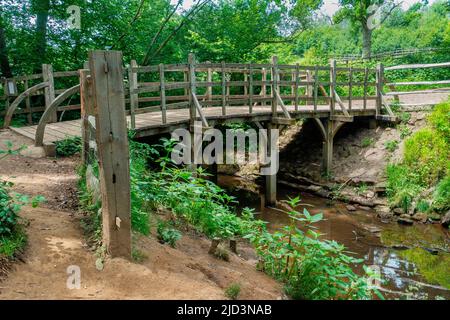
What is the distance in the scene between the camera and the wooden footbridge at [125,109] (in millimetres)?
3471

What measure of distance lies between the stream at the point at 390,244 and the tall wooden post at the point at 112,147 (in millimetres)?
2696

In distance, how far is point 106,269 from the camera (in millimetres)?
3410

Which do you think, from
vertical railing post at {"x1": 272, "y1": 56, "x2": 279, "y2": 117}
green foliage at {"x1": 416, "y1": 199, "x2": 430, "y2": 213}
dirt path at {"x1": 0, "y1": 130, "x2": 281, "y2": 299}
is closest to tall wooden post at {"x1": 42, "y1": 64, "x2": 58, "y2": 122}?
dirt path at {"x1": 0, "y1": 130, "x2": 281, "y2": 299}

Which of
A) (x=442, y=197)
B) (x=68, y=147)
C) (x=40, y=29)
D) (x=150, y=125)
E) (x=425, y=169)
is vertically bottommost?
(x=442, y=197)

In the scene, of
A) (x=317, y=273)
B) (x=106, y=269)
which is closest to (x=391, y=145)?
(x=317, y=273)

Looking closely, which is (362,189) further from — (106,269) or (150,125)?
(106,269)

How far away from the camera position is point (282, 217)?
35.0 feet

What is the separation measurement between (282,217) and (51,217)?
7.31 meters

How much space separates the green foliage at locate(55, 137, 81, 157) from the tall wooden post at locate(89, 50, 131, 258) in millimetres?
3969

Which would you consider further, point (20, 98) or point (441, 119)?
point (441, 119)

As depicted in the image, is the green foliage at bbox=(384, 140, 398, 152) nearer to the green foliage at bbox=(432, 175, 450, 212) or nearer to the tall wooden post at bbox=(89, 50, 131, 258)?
the green foliage at bbox=(432, 175, 450, 212)

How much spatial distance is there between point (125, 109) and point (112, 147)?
159 centimetres

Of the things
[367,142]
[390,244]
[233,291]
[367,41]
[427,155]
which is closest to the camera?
[233,291]

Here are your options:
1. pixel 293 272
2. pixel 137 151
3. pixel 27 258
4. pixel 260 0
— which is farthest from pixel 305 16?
pixel 27 258
